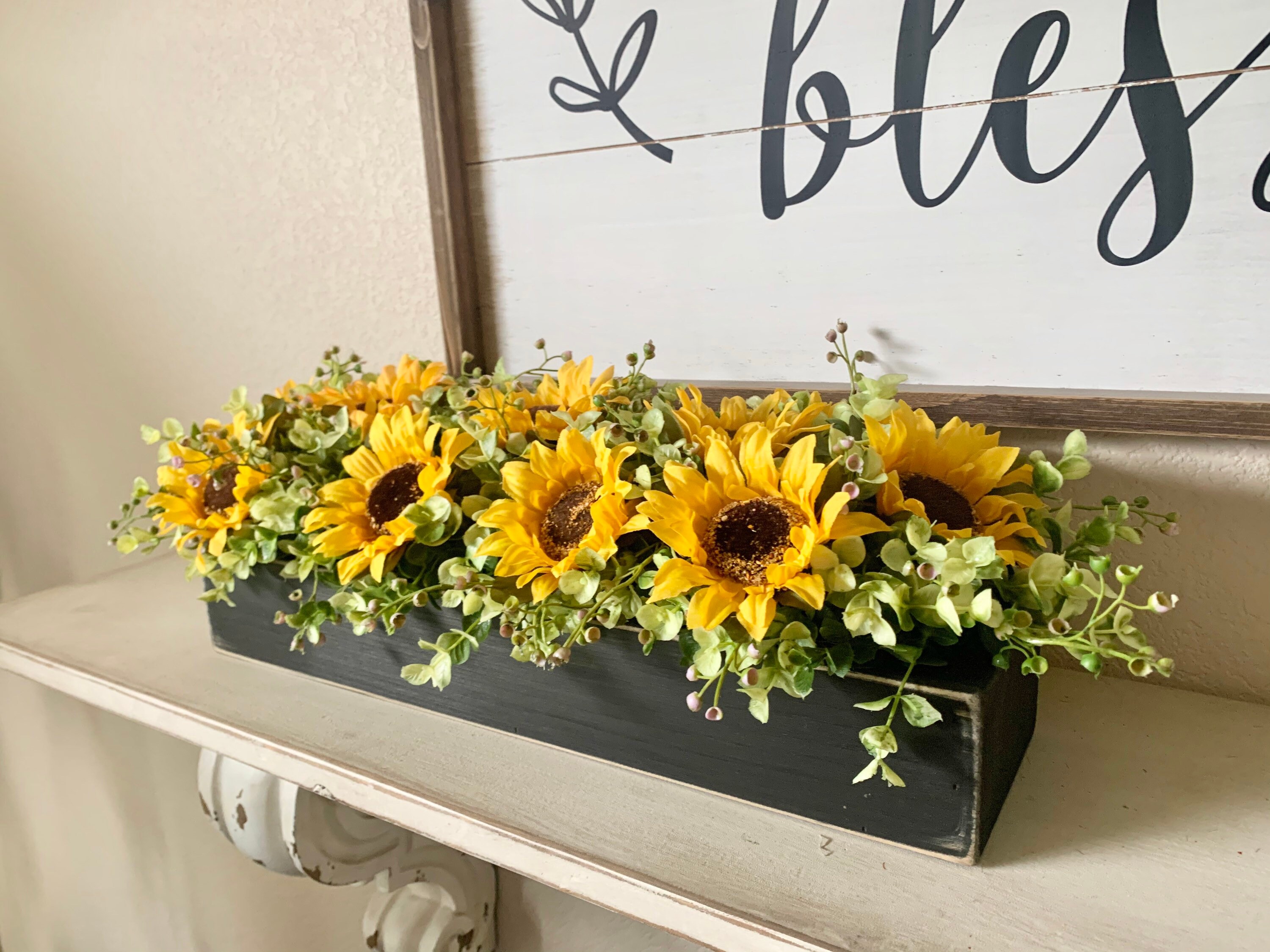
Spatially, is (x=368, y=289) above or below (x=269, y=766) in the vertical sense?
above

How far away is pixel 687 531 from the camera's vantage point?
1.11ft

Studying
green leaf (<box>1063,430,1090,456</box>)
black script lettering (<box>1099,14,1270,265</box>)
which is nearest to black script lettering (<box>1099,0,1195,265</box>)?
black script lettering (<box>1099,14,1270,265</box>)

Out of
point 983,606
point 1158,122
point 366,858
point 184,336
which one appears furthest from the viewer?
point 184,336

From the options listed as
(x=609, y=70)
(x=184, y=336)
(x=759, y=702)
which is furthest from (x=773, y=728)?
(x=184, y=336)

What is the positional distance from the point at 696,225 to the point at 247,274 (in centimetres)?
50

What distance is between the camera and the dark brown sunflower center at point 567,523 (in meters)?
0.38

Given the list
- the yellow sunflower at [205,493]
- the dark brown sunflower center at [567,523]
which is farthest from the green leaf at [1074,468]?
the yellow sunflower at [205,493]

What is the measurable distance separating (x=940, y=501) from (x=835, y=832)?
0.50 feet

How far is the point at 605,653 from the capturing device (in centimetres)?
40

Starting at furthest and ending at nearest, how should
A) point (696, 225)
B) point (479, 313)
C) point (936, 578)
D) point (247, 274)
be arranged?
1. point (247, 274)
2. point (479, 313)
3. point (696, 225)
4. point (936, 578)

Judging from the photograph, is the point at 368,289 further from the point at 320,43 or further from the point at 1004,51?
the point at 1004,51

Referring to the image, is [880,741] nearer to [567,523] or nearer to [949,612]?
[949,612]

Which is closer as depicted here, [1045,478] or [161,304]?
[1045,478]

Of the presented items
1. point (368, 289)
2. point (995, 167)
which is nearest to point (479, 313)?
point (368, 289)
